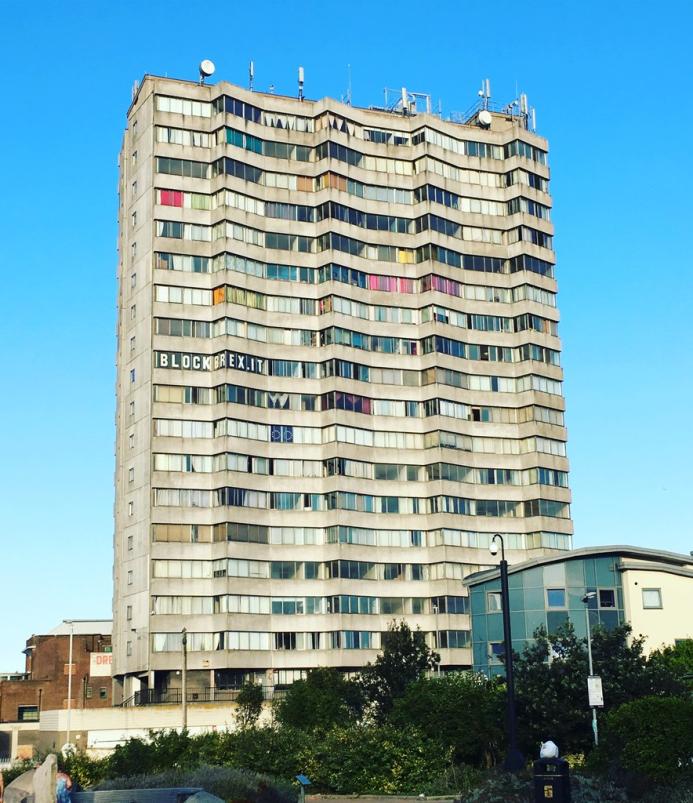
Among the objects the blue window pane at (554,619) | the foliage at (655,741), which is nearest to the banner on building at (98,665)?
the blue window pane at (554,619)

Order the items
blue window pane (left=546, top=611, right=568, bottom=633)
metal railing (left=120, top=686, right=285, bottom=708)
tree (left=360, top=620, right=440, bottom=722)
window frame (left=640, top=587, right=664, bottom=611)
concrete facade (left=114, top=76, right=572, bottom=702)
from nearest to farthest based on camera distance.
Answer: blue window pane (left=546, top=611, right=568, bottom=633) < window frame (left=640, top=587, right=664, bottom=611) < tree (left=360, top=620, right=440, bottom=722) < metal railing (left=120, top=686, right=285, bottom=708) < concrete facade (left=114, top=76, right=572, bottom=702)

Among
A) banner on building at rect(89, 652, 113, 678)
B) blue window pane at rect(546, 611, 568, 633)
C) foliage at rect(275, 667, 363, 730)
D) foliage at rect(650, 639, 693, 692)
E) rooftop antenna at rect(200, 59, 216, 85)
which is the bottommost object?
foliage at rect(275, 667, 363, 730)

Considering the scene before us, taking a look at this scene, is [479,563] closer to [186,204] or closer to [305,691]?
[305,691]

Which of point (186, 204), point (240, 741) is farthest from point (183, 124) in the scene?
point (240, 741)

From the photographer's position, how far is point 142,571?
339ft

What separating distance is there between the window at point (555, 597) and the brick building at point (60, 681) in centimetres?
6964

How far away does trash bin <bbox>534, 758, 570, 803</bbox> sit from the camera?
29062mm

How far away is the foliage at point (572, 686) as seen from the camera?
163 feet

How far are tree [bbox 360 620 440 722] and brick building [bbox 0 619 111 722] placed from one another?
49.8m

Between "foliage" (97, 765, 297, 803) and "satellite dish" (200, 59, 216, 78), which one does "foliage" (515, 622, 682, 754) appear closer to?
"foliage" (97, 765, 297, 803)

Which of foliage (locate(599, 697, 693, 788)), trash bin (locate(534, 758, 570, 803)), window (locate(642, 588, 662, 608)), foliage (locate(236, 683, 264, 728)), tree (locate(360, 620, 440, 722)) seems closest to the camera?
trash bin (locate(534, 758, 570, 803))

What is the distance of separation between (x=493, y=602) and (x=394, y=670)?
1138 centimetres

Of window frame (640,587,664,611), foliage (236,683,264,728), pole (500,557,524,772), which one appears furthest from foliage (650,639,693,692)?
foliage (236,683,264,728)

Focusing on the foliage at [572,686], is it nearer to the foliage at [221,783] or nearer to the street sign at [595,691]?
the street sign at [595,691]
